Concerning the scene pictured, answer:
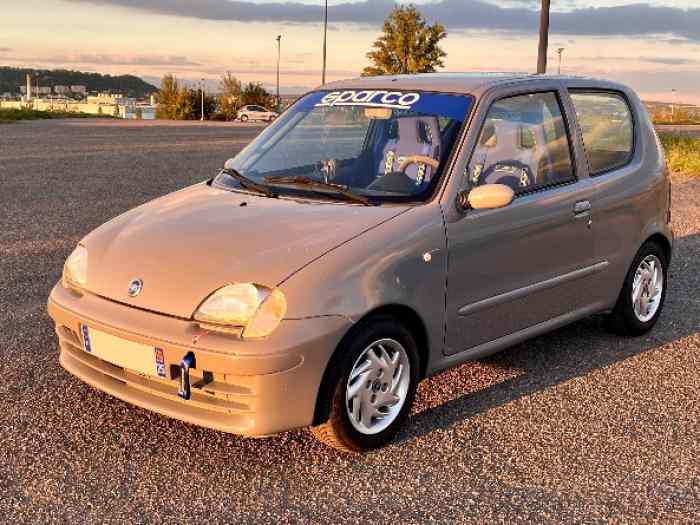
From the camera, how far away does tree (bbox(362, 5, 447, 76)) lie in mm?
58281

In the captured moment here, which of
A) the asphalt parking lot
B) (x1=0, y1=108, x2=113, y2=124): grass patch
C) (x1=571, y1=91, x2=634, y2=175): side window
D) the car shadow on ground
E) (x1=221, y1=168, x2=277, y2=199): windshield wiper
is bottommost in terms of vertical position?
the asphalt parking lot

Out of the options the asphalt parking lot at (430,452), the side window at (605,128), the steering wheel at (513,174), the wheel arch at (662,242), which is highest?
the side window at (605,128)

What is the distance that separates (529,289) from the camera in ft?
15.1

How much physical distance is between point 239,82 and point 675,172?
4933 cm

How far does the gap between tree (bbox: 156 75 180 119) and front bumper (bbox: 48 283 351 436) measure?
190ft

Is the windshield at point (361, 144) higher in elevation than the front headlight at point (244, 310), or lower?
higher

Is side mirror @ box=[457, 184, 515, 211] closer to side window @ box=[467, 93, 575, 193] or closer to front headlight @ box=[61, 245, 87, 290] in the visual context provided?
side window @ box=[467, 93, 575, 193]

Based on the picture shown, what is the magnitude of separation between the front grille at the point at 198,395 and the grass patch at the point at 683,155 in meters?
13.6

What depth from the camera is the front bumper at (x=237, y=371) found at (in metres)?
3.34

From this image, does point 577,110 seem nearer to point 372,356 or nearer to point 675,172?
point 372,356

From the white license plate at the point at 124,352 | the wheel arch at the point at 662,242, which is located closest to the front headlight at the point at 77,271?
the white license plate at the point at 124,352

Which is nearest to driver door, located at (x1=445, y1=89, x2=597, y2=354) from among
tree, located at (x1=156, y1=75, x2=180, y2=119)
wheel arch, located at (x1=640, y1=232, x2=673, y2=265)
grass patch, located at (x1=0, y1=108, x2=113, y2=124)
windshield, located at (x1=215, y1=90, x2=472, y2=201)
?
windshield, located at (x1=215, y1=90, x2=472, y2=201)

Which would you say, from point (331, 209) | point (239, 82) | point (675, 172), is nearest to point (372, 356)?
point (331, 209)

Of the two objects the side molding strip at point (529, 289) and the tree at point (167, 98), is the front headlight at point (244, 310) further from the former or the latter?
the tree at point (167, 98)
